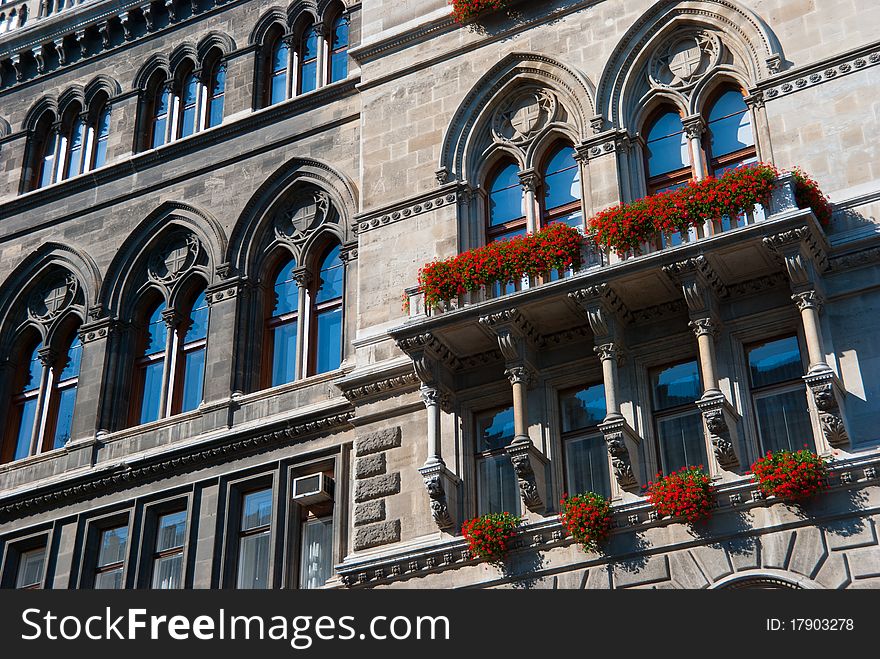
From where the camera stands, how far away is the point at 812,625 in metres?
18.5

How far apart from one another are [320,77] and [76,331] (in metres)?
8.05

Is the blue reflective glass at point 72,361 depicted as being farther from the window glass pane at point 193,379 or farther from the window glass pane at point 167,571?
the window glass pane at point 167,571

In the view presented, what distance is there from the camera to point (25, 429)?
33.2 meters

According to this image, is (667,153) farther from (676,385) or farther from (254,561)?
(254,561)

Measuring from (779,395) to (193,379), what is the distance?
43.2 feet

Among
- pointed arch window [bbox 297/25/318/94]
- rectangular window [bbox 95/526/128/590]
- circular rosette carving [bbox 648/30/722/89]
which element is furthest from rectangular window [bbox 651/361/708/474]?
pointed arch window [bbox 297/25/318/94]

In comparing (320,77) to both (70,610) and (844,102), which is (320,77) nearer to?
(844,102)

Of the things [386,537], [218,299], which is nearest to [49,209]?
[218,299]

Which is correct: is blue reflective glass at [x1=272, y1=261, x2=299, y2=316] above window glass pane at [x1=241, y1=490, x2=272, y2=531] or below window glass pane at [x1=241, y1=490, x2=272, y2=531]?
above

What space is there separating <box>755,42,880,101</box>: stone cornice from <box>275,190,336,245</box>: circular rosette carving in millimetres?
9869

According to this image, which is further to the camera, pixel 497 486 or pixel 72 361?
pixel 72 361

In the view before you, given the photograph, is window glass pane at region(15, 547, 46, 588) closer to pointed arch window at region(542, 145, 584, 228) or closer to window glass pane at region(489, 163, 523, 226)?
window glass pane at region(489, 163, 523, 226)

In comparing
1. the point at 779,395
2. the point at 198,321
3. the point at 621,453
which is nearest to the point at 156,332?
the point at 198,321

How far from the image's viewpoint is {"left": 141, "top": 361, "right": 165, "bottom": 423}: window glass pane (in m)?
31.5
